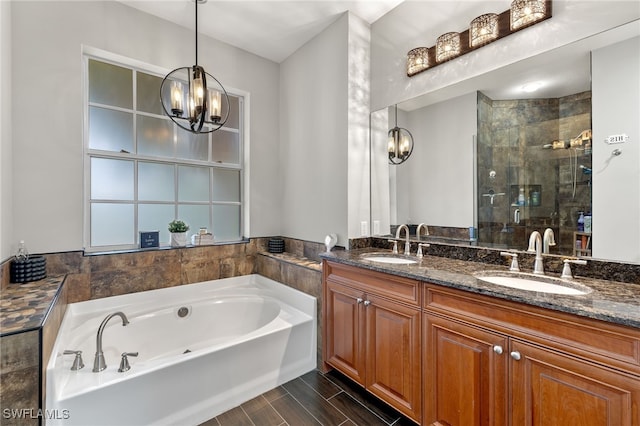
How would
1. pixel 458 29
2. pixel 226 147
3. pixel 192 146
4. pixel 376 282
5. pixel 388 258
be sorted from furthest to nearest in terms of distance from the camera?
pixel 226 147 → pixel 192 146 → pixel 388 258 → pixel 458 29 → pixel 376 282

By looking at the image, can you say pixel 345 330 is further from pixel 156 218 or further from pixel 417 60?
pixel 417 60

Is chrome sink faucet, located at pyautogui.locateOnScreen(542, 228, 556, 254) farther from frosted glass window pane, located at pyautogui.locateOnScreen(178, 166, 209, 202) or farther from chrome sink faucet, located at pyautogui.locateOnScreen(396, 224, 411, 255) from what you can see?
frosted glass window pane, located at pyautogui.locateOnScreen(178, 166, 209, 202)

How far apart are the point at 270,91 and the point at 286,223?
59.3 inches

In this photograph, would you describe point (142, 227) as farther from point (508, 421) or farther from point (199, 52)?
point (508, 421)

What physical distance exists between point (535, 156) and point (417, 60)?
112 cm

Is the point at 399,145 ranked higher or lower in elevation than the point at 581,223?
higher

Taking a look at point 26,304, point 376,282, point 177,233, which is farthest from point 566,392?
point 177,233

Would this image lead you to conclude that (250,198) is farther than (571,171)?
Yes

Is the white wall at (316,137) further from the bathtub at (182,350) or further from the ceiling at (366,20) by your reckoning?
the bathtub at (182,350)

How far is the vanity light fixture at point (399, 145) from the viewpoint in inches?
96.2

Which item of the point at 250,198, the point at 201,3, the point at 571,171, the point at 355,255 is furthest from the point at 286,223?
the point at 571,171

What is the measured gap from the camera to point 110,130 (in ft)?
8.09

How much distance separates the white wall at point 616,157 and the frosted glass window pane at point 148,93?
3204 mm

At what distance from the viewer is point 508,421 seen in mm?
1236
